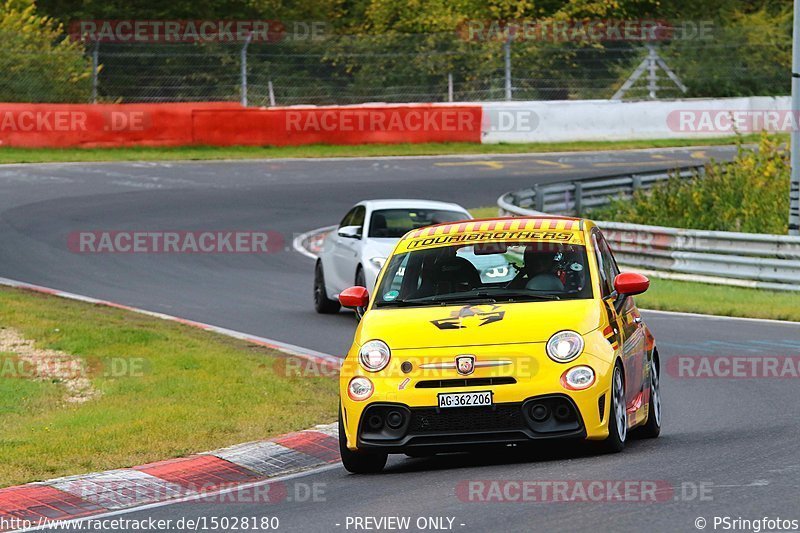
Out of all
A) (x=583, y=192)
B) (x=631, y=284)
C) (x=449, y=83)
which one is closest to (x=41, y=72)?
(x=449, y=83)

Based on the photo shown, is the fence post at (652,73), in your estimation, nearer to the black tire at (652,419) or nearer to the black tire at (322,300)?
the black tire at (322,300)

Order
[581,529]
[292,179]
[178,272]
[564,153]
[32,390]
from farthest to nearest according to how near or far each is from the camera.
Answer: [564,153]
[292,179]
[178,272]
[32,390]
[581,529]

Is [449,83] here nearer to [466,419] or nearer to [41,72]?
[41,72]

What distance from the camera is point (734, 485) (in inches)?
326

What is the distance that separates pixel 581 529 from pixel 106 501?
301 centimetres

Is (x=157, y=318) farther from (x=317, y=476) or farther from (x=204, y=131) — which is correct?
(x=204, y=131)

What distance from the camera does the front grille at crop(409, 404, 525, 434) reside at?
9.16 meters

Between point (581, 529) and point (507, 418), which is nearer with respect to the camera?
point (581, 529)

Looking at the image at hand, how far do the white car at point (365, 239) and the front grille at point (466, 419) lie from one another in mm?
8876

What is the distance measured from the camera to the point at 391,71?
42.0 m

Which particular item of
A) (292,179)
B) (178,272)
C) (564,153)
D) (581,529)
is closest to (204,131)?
(292,179)

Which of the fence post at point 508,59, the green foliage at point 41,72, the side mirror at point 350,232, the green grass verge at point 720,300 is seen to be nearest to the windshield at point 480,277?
the side mirror at point 350,232

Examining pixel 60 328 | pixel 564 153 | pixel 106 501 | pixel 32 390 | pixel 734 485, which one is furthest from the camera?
pixel 564 153

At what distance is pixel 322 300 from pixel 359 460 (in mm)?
10048
